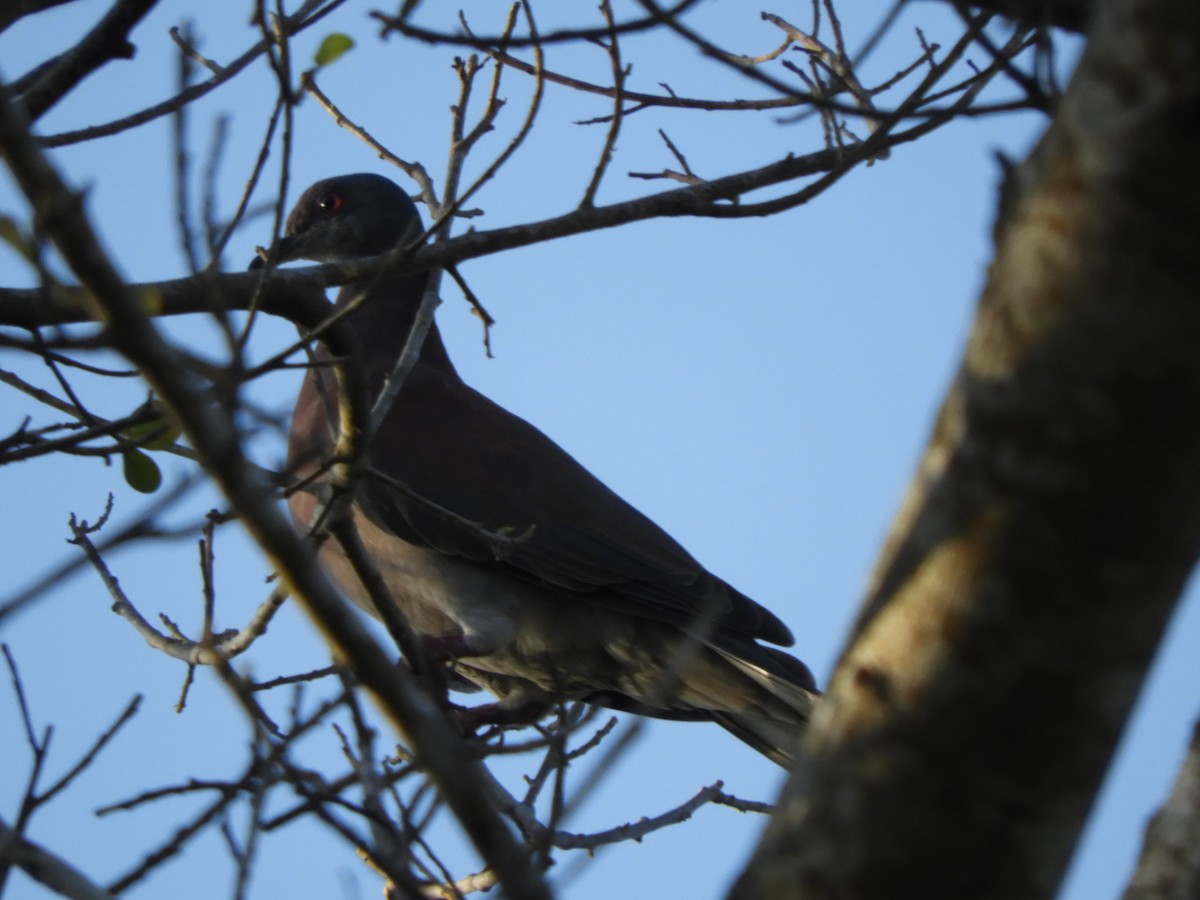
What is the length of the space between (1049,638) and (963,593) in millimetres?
82

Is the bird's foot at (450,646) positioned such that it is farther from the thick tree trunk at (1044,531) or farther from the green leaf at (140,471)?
the thick tree trunk at (1044,531)

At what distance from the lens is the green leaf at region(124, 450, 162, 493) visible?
288cm

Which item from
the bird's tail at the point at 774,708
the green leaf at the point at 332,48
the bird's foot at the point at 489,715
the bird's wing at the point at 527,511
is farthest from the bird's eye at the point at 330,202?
the green leaf at the point at 332,48

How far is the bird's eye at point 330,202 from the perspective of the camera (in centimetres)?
593

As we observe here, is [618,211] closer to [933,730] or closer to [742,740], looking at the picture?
[933,730]

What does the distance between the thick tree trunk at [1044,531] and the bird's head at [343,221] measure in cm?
484

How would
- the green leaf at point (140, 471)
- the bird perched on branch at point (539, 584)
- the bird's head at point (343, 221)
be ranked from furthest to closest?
1. the bird's head at point (343, 221)
2. the bird perched on branch at point (539, 584)
3. the green leaf at point (140, 471)

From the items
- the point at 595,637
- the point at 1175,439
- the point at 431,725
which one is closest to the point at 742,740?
the point at 595,637

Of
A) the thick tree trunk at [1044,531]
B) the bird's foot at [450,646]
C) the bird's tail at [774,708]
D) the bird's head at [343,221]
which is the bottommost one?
the thick tree trunk at [1044,531]

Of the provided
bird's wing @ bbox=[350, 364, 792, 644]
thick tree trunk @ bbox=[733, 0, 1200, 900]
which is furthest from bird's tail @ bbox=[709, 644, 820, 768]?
thick tree trunk @ bbox=[733, 0, 1200, 900]

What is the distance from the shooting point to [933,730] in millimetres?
1226

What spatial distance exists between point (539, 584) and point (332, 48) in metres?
2.74

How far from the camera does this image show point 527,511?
511 cm

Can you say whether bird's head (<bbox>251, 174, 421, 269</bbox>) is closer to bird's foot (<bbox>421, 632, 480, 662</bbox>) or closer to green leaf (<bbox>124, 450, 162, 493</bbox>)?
bird's foot (<bbox>421, 632, 480, 662</bbox>)
